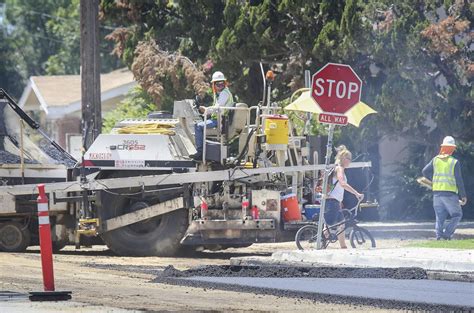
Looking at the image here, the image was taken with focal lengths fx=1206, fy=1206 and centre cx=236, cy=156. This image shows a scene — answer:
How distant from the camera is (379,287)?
1366 cm

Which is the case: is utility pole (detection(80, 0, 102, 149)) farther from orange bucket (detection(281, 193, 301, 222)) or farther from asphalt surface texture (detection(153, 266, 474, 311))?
asphalt surface texture (detection(153, 266, 474, 311))

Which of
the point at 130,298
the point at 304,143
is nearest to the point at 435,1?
the point at 304,143

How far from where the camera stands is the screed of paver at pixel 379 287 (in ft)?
41.5

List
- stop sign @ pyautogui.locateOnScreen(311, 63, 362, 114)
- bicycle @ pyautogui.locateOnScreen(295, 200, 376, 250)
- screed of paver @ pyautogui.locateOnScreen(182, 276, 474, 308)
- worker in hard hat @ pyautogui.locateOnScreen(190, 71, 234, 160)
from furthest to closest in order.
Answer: worker in hard hat @ pyautogui.locateOnScreen(190, 71, 234, 160) → bicycle @ pyautogui.locateOnScreen(295, 200, 376, 250) → stop sign @ pyautogui.locateOnScreen(311, 63, 362, 114) → screed of paver @ pyautogui.locateOnScreen(182, 276, 474, 308)

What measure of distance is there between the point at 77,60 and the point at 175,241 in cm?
3865

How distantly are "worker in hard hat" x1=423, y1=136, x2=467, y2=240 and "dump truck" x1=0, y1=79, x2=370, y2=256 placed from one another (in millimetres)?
1450

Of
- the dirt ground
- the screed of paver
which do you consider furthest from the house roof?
the screed of paver

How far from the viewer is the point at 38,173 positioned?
2020cm

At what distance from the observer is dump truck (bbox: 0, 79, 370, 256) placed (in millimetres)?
18688

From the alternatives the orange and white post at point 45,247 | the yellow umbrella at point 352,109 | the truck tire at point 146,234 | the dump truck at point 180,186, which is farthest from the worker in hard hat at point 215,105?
the orange and white post at point 45,247

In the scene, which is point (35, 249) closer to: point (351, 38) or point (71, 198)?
point (71, 198)

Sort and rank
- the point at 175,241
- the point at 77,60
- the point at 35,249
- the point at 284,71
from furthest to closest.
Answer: the point at 77,60 < the point at 284,71 < the point at 35,249 < the point at 175,241

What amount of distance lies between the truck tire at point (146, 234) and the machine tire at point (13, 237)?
4.62 ft

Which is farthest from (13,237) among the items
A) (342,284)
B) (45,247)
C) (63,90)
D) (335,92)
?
(63,90)
